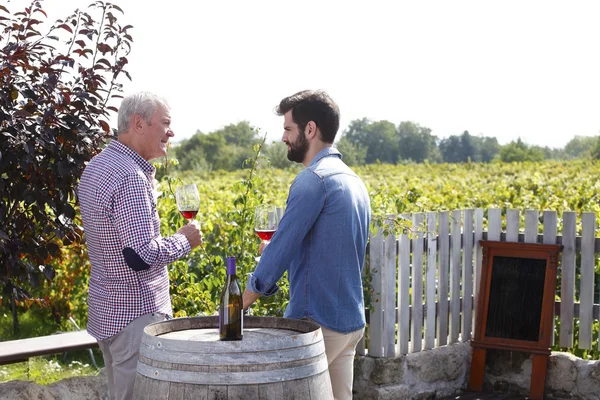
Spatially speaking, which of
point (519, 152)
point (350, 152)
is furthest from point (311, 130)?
point (350, 152)

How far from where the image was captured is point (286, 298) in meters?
5.99

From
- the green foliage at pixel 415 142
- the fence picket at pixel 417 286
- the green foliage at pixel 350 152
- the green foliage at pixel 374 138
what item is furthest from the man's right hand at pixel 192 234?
the green foliage at pixel 415 142

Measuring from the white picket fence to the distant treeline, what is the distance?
62184 mm

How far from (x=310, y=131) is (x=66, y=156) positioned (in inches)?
54.4

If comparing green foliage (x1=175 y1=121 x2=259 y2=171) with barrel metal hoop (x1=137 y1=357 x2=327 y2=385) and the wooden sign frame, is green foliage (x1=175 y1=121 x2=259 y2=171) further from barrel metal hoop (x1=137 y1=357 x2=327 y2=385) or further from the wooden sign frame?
barrel metal hoop (x1=137 y1=357 x2=327 y2=385)

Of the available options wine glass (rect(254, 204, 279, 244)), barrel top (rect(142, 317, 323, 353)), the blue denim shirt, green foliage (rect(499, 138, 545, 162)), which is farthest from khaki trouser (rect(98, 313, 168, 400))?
green foliage (rect(499, 138, 545, 162))

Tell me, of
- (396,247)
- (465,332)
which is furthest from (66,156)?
(465,332)

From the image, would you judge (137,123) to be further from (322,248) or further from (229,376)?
(229,376)

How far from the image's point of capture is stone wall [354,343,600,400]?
245 inches

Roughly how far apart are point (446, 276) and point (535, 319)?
0.76 m

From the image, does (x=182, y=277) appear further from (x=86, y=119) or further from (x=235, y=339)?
(x=235, y=339)

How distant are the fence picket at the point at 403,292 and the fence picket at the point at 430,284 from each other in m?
0.27

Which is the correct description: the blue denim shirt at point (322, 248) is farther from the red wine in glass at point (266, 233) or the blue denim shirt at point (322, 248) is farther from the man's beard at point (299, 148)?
the red wine in glass at point (266, 233)

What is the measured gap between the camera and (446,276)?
680 centimetres
